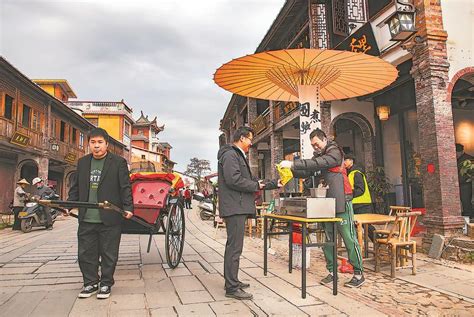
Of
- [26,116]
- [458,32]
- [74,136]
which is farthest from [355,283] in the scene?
[74,136]

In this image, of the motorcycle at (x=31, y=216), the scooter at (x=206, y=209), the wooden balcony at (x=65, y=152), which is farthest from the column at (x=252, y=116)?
the wooden balcony at (x=65, y=152)

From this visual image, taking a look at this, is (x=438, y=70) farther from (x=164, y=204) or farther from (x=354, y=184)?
(x=164, y=204)

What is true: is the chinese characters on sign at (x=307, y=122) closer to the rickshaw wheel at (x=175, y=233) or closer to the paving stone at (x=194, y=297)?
the rickshaw wheel at (x=175, y=233)

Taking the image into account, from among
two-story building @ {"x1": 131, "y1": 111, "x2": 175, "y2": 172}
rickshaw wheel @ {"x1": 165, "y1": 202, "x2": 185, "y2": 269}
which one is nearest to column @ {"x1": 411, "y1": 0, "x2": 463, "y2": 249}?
rickshaw wheel @ {"x1": 165, "y1": 202, "x2": 185, "y2": 269}

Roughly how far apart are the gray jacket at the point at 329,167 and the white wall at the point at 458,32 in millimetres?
4080

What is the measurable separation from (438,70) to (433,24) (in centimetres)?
92

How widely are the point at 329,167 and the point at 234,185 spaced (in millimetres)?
1190

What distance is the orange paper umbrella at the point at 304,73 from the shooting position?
15.3 feet

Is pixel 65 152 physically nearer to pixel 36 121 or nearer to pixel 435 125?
pixel 36 121

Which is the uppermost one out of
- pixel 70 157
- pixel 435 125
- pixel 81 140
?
pixel 81 140

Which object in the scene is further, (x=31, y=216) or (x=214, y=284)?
(x=31, y=216)

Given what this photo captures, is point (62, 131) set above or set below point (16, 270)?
above

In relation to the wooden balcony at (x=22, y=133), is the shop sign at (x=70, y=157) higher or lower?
lower

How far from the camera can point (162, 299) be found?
335cm
